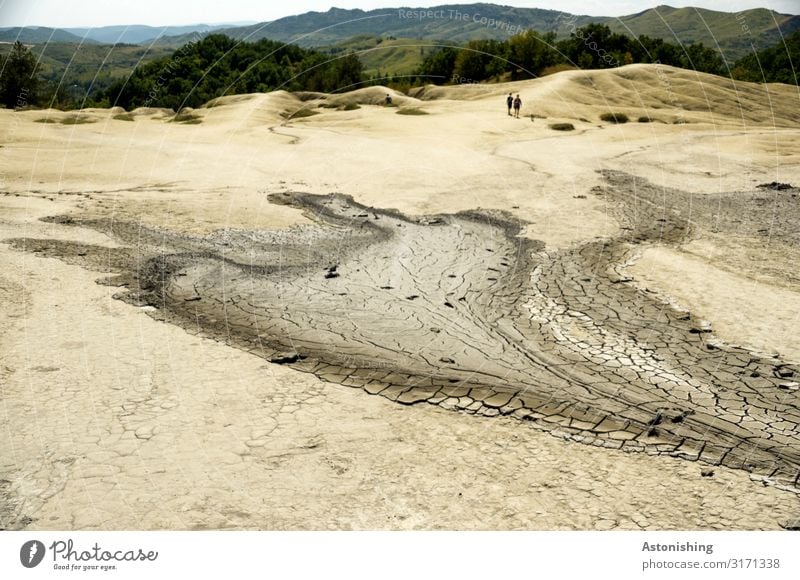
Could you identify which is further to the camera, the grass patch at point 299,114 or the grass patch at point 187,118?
the grass patch at point 299,114

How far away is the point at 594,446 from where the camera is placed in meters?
6.10

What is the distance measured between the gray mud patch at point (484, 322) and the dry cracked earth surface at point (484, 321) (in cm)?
3

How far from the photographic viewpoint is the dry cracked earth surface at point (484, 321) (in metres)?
6.64

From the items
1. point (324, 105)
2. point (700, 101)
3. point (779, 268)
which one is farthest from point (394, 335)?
point (700, 101)

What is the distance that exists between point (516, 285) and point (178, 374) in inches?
218

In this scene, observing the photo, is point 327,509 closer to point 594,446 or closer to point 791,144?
point 594,446

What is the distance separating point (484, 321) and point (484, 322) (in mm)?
34

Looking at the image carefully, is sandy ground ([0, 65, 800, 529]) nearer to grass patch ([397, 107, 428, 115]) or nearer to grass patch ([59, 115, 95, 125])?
grass patch ([59, 115, 95, 125])

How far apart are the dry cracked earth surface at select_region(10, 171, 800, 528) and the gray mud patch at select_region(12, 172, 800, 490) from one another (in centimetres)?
3

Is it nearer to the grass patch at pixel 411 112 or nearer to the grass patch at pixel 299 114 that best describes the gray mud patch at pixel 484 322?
the grass patch at pixel 299 114

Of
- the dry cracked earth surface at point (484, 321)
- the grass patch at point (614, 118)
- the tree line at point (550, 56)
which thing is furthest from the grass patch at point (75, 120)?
the grass patch at point (614, 118)

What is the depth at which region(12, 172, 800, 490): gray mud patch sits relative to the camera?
21.8 feet

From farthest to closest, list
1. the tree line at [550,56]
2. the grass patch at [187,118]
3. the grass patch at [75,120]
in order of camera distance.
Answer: the tree line at [550,56], the grass patch at [187,118], the grass patch at [75,120]

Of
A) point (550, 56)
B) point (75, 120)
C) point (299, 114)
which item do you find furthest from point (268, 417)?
point (550, 56)
